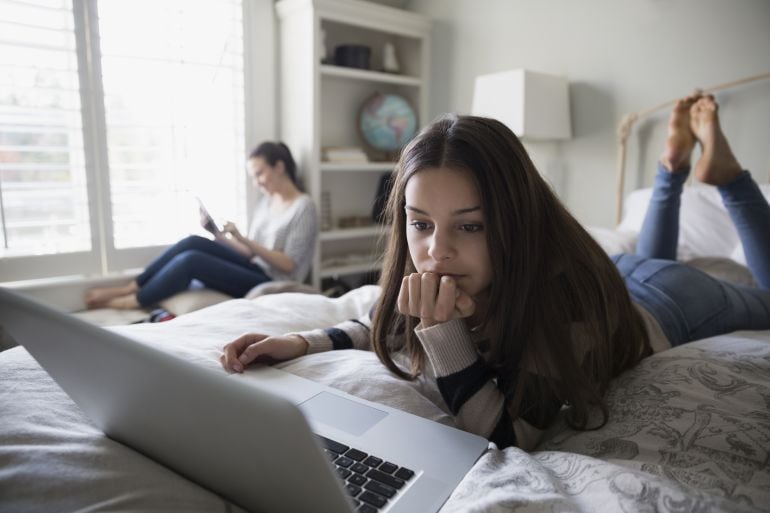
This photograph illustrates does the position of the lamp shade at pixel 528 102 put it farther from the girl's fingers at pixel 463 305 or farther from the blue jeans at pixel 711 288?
the girl's fingers at pixel 463 305

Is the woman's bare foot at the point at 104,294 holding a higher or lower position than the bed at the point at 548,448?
lower

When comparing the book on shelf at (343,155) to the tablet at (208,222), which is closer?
the tablet at (208,222)

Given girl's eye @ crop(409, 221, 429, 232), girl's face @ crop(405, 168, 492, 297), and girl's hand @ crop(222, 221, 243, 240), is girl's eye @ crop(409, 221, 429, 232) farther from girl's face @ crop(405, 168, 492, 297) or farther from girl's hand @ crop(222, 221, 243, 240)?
girl's hand @ crop(222, 221, 243, 240)

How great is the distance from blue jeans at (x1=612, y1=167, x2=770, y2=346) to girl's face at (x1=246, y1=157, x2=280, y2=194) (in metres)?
1.58

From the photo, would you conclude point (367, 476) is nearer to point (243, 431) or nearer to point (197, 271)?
point (243, 431)

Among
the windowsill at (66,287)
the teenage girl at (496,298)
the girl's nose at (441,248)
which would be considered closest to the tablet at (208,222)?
the windowsill at (66,287)

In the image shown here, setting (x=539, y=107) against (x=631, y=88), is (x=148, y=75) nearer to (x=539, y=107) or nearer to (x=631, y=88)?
(x=539, y=107)

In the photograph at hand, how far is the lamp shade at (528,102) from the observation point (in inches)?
86.9

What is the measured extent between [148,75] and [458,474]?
2359 millimetres

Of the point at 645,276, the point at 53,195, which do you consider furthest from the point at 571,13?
the point at 53,195

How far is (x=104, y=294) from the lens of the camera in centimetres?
229

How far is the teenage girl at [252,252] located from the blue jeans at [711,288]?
1.43 meters

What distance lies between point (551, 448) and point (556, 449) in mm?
12

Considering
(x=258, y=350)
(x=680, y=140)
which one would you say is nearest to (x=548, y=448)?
(x=258, y=350)
